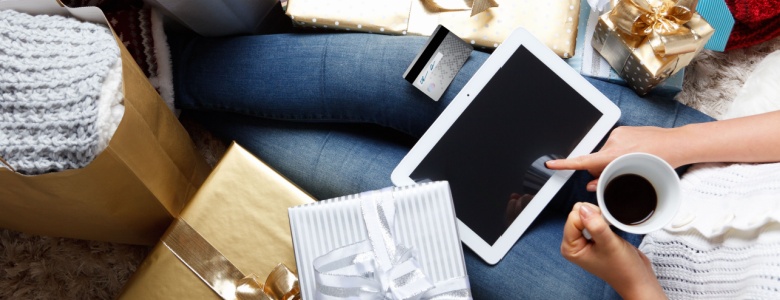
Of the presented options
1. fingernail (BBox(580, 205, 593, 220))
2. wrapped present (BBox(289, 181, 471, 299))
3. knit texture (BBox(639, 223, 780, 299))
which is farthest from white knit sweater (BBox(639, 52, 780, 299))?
wrapped present (BBox(289, 181, 471, 299))

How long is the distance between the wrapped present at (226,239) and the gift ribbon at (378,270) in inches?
4.6

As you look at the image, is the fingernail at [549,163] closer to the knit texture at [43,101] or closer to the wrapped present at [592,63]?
the wrapped present at [592,63]

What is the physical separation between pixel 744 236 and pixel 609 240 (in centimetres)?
14

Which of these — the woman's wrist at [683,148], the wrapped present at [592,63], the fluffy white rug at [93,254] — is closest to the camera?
the woman's wrist at [683,148]

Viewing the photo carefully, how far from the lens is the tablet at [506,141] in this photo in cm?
81

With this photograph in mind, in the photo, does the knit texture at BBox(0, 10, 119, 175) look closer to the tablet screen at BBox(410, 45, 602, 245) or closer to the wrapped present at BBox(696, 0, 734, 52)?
the tablet screen at BBox(410, 45, 602, 245)

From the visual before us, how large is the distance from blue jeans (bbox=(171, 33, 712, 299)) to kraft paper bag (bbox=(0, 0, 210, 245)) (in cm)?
12

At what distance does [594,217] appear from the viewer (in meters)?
0.62

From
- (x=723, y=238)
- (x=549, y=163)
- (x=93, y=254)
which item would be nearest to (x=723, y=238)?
(x=723, y=238)

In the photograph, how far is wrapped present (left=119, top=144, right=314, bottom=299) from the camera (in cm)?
76

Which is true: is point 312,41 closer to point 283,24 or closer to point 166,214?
point 283,24

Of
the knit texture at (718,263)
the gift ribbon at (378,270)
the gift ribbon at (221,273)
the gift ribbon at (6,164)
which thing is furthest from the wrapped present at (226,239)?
the knit texture at (718,263)

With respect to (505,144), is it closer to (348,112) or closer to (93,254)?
(348,112)

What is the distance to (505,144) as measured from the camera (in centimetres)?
81
